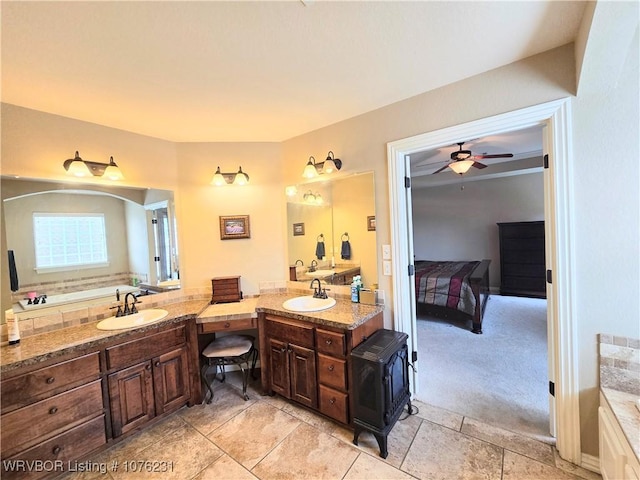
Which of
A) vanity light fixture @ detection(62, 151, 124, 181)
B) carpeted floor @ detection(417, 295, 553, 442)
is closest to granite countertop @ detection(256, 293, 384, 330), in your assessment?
carpeted floor @ detection(417, 295, 553, 442)

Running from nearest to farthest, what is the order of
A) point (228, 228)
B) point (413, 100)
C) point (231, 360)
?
point (413, 100) < point (231, 360) < point (228, 228)

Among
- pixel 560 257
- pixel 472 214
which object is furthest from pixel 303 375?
pixel 472 214

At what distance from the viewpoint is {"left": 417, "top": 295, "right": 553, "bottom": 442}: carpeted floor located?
206 centimetres

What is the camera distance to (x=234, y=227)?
283cm

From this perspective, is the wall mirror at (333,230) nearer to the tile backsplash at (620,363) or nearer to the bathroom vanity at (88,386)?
the bathroom vanity at (88,386)

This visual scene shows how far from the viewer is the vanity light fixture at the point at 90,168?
6.79 feet

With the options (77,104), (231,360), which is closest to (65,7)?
(77,104)

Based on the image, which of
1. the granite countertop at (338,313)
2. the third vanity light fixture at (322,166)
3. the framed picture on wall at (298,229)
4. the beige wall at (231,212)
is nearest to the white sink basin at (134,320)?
the beige wall at (231,212)

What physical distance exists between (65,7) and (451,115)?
2264 millimetres

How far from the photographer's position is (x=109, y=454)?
1.83m

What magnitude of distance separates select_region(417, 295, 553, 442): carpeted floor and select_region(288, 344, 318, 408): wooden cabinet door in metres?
0.97

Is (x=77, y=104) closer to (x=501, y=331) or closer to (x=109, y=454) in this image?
(x=109, y=454)

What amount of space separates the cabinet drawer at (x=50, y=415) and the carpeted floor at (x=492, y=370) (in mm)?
2485

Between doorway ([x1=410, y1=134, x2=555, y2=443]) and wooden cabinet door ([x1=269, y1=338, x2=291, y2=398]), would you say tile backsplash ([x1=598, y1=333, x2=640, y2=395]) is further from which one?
wooden cabinet door ([x1=269, y1=338, x2=291, y2=398])
